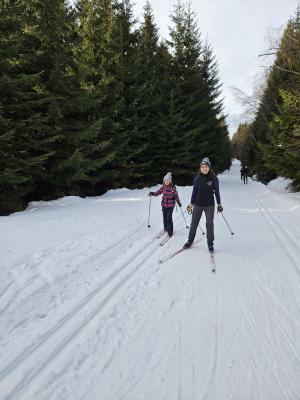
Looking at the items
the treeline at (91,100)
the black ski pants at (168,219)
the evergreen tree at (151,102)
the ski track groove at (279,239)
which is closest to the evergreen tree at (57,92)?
the treeline at (91,100)

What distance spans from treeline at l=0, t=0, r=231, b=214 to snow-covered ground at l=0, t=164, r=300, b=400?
5.05 meters

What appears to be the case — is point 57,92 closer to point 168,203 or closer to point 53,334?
point 168,203

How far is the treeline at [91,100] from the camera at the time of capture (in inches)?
456

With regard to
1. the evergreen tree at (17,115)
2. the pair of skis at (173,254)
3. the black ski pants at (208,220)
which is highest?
the evergreen tree at (17,115)

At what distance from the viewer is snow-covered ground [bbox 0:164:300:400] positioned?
323cm

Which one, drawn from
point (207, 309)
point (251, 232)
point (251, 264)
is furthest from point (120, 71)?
point (207, 309)

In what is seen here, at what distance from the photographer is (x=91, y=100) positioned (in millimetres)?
14914

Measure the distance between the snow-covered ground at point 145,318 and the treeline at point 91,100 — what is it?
5047mm

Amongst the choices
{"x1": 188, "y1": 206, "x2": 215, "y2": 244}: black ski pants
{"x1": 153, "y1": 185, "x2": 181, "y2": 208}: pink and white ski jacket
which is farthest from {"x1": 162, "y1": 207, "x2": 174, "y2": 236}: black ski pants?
{"x1": 188, "y1": 206, "x2": 215, "y2": 244}: black ski pants

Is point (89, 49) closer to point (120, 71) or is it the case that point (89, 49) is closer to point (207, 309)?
point (120, 71)

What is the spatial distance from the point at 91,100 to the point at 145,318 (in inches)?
498

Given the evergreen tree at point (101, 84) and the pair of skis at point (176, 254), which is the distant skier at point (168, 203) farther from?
the evergreen tree at point (101, 84)

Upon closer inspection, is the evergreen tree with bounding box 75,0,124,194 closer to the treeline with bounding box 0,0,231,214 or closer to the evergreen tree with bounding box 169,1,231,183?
the treeline with bounding box 0,0,231,214

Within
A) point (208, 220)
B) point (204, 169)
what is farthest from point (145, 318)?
point (204, 169)
